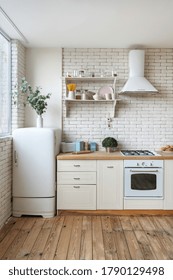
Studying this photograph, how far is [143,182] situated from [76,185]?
35.9 inches

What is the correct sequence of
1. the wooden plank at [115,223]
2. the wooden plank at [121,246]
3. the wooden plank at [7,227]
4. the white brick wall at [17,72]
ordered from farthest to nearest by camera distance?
1. the white brick wall at [17,72]
2. the wooden plank at [115,223]
3. the wooden plank at [7,227]
4. the wooden plank at [121,246]

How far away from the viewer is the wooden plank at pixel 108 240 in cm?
256

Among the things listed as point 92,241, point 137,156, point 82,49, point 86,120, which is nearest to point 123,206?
point 137,156

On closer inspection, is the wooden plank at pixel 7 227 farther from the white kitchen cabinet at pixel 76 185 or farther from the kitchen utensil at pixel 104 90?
the kitchen utensil at pixel 104 90

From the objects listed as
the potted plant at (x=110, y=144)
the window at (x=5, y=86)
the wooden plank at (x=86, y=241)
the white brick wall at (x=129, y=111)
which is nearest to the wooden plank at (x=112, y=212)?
the wooden plank at (x=86, y=241)

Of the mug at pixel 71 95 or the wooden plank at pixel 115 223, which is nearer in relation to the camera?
the wooden plank at pixel 115 223

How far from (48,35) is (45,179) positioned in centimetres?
194

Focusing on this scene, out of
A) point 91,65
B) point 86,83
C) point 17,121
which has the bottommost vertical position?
point 17,121

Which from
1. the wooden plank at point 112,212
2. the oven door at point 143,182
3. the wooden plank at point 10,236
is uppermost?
the oven door at point 143,182

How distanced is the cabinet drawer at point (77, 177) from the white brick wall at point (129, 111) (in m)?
0.74

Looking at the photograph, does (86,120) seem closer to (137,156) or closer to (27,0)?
(137,156)

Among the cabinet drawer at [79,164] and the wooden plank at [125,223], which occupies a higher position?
the cabinet drawer at [79,164]

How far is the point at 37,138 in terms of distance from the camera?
11.7ft
